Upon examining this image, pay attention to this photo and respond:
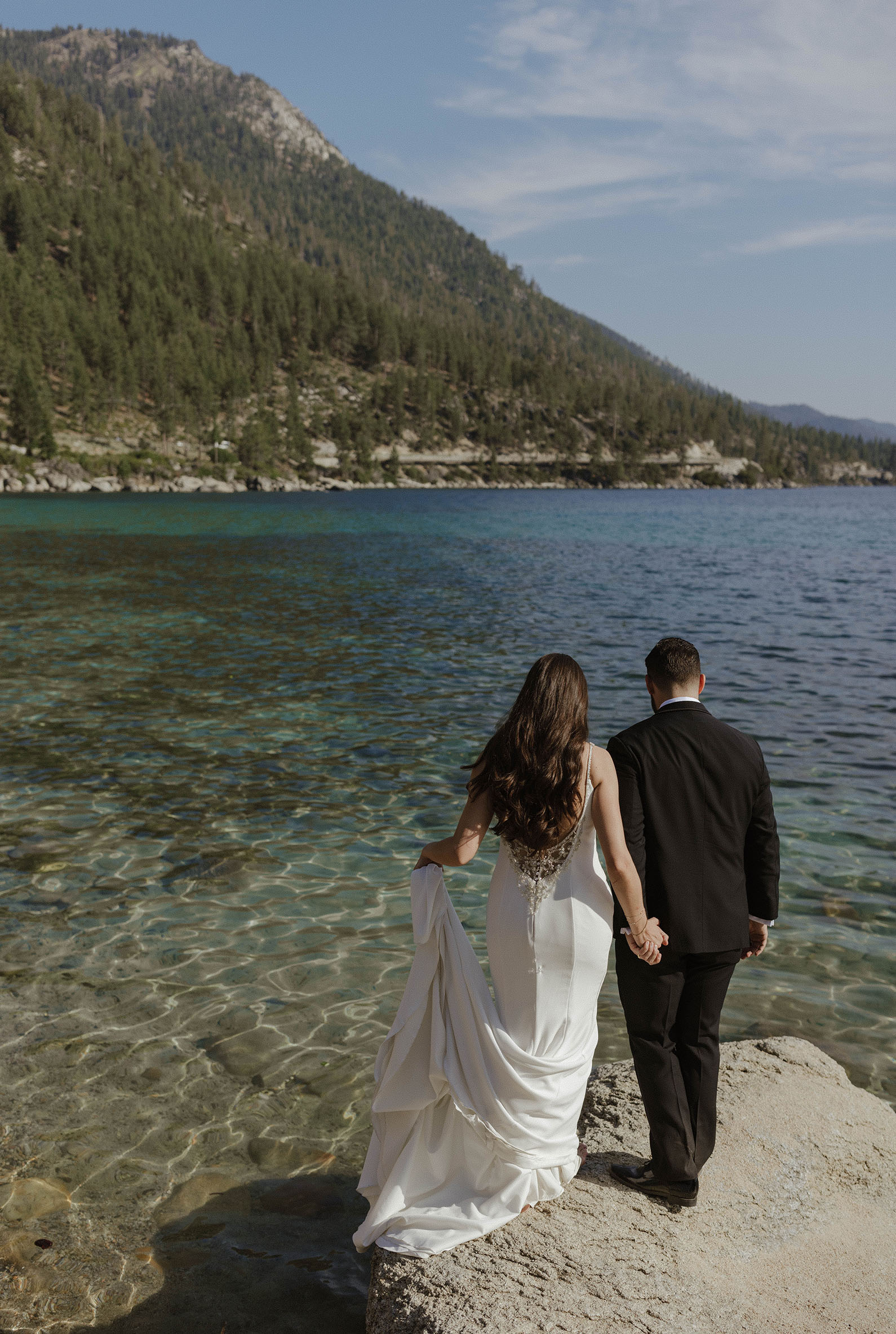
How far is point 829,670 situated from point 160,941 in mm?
16786

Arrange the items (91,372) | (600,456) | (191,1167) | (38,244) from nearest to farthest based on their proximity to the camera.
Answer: (191,1167)
(91,372)
(38,244)
(600,456)

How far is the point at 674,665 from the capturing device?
12.9 ft

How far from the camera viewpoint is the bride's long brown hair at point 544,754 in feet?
11.4

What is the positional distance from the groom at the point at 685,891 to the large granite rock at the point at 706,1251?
271 millimetres

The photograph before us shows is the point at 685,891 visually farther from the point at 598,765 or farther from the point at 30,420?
the point at 30,420

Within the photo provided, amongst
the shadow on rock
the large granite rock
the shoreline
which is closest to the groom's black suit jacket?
the large granite rock

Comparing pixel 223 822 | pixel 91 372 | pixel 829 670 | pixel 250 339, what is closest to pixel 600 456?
pixel 250 339

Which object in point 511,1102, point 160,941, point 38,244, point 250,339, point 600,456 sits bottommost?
point 160,941

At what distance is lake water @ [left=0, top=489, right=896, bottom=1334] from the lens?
182 inches

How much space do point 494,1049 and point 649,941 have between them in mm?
754

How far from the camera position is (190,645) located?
20.6m

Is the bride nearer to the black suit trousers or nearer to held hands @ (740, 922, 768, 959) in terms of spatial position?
the black suit trousers

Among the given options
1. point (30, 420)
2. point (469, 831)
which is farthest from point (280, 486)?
point (469, 831)

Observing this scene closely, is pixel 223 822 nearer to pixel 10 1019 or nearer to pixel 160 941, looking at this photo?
pixel 160 941
